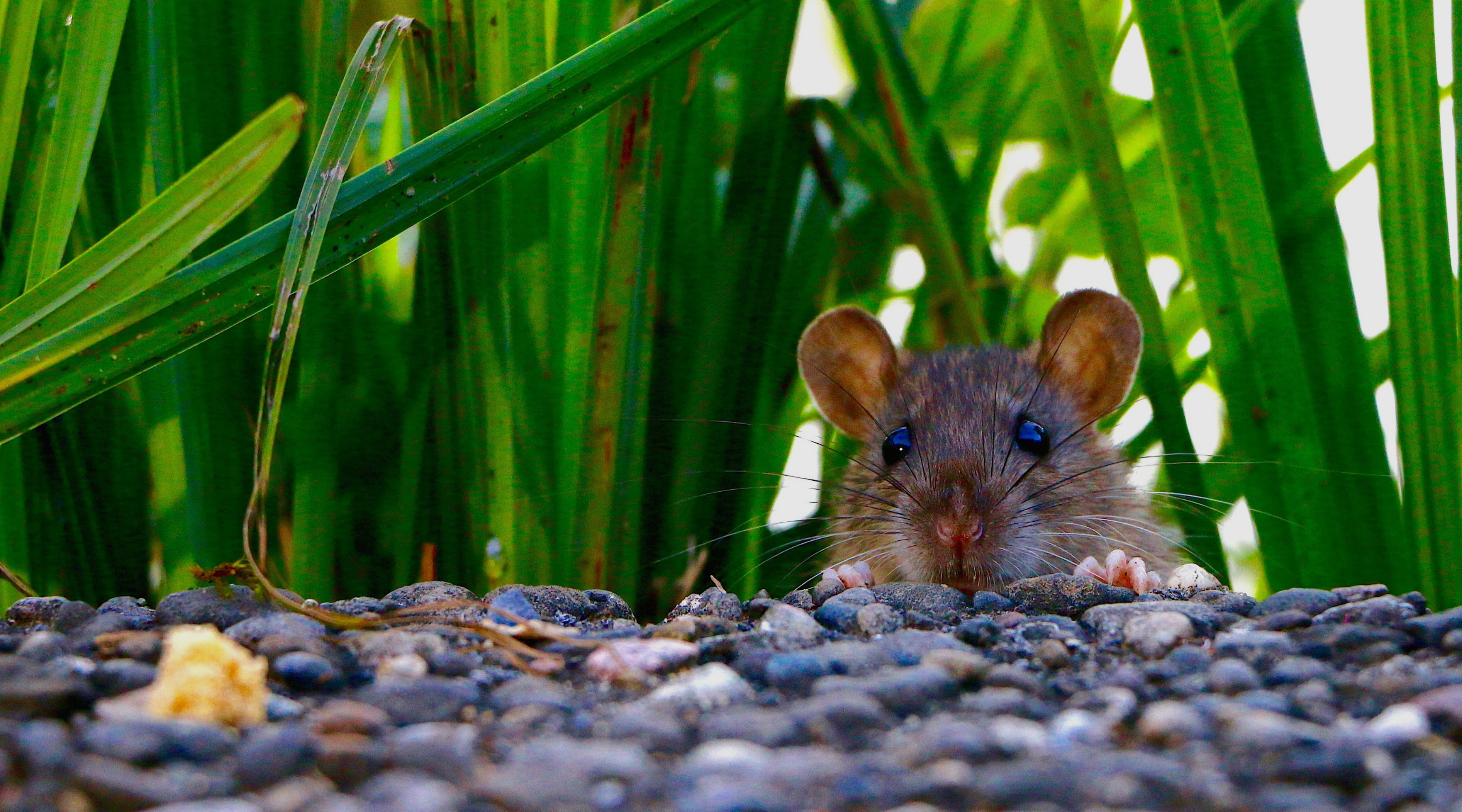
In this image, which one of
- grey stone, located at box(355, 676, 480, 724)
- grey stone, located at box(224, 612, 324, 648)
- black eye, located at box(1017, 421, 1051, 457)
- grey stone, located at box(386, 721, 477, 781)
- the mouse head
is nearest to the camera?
grey stone, located at box(386, 721, 477, 781)

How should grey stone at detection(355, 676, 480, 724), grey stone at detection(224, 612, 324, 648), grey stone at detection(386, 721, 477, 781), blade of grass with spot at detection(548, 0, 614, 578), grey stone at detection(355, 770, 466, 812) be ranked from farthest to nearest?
blade of grass with spot at detection(548, 0, 614, 578) < grey stone at detection(224, 612, 324, 648) < grey stone at detection(355, 676, 480, 724) < grey stone at detection(386, 721, 477, 781) < grey stone at detection(355, 770, 466, 812)

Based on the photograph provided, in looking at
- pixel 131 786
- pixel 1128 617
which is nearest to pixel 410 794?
pixel 131 786

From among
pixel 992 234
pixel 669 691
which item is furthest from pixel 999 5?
pixel 669 691

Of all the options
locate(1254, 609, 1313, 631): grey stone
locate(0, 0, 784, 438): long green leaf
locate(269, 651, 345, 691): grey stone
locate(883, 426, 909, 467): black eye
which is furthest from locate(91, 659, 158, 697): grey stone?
locate(883, 426, 909, 467): black eye

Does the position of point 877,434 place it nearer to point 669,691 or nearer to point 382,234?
point 382,234

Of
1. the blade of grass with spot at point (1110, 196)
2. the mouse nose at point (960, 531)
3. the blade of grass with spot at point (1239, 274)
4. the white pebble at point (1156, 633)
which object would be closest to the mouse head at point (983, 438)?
the mouse nose at point (960, 531)

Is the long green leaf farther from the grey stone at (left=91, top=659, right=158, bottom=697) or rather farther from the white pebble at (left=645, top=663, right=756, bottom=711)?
the white pebble at (left=645, top=663, right=756, bottom=711)

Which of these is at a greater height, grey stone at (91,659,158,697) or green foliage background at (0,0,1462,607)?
green foliage background at (0,0,1462,607)
